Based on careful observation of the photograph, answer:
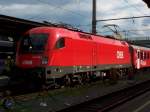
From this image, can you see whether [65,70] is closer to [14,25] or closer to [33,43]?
[33,43]

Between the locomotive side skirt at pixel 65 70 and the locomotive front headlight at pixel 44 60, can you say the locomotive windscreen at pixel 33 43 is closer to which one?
the locomotive front headlight at pixel 44 60

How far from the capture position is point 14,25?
25.5 m

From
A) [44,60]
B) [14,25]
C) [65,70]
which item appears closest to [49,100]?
[44,60]

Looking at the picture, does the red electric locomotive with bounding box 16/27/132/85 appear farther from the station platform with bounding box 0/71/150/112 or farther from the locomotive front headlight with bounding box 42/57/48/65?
the station platform with bounding box 0/71/150/112

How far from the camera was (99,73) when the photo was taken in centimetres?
2709

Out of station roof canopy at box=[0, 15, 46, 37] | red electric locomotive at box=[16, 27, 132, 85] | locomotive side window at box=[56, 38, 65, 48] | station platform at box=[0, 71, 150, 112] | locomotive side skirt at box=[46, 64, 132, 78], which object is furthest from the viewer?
station roof canopy at box=[0, 15, 46, 37]

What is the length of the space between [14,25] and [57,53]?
20.1 feet

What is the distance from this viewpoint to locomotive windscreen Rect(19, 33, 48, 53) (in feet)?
66.5

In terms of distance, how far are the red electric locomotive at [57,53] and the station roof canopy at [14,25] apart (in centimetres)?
224

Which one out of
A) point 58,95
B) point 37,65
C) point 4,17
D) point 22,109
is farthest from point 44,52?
point 22,109

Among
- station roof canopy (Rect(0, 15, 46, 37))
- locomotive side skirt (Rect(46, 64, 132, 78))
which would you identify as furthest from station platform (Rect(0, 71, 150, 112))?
station roof canopy (Rect(0, 15, 46, 37))

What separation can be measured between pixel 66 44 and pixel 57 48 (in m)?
0.93

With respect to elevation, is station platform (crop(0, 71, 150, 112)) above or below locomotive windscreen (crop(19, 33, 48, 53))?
below

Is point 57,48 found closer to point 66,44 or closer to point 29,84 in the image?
point 66,44
